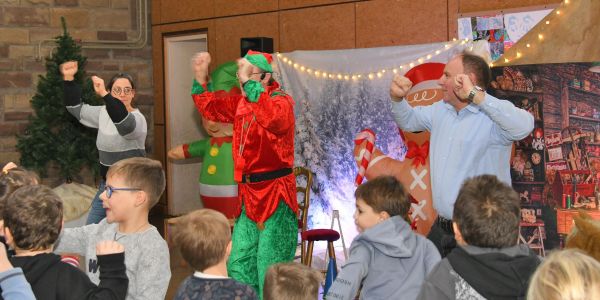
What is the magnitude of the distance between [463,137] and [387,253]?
84 cm

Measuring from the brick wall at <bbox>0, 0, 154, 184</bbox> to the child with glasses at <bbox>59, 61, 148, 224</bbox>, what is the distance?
9.76 ft

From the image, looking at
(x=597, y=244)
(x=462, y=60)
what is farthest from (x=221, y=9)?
(x=597, y=244)

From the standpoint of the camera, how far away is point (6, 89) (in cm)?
782

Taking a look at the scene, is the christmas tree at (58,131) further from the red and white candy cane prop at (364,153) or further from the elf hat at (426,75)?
the elf hat at (426,75)

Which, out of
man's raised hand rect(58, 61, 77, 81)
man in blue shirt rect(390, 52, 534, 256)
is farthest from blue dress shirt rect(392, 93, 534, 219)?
man's raised hand rect(58, 61, 77, 81)

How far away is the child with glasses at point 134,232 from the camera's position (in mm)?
2855

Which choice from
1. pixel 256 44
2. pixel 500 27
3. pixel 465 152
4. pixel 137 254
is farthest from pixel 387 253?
pixel 256 44

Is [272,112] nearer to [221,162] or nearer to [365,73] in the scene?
[365,73]

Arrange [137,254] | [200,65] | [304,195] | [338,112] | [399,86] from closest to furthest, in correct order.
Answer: [137,254] < [399,86] < [200,65] < [304,195] < [338,112]

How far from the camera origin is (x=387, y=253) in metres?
3.05

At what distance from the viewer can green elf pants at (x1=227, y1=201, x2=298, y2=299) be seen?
4.43 meters

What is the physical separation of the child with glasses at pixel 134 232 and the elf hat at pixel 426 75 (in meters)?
2.39

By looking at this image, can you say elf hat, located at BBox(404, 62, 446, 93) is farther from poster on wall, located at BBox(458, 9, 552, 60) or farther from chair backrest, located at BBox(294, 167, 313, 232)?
chair backrest, located at BBox(294, 167, 313, 232)

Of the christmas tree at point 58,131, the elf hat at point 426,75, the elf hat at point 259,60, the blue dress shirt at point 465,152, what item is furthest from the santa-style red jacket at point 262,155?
the christmas tree at point 58,131
